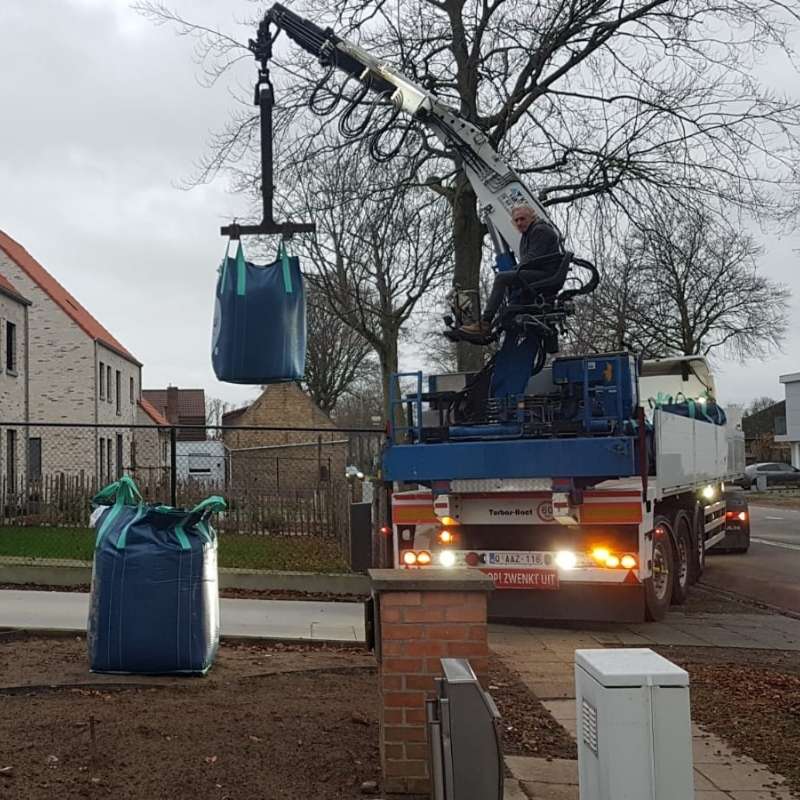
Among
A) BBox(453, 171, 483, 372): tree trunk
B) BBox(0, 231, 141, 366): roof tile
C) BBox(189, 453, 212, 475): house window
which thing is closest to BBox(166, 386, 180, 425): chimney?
BBox(0, 231, 141, 366): roof tile

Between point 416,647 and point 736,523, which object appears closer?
point 416,647

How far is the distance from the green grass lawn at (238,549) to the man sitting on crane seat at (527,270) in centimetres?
391

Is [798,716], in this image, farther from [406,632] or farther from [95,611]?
[95,611]

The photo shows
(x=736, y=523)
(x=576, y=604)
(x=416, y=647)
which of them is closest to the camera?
(x=416, y=647)

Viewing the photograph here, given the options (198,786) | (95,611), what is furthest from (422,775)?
(95,611)

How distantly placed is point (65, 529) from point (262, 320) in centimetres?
1087

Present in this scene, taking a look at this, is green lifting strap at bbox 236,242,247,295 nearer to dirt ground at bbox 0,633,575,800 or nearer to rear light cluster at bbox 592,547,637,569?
dirt ground at bbox 0,633,575,800

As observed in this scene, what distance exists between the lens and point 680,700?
3004mm

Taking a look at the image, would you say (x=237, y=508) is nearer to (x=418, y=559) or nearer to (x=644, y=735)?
(x=418, y=559)

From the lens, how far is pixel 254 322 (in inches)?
264

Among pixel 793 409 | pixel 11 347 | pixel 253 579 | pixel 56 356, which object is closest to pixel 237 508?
pixel 253 579

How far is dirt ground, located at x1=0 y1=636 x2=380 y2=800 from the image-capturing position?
4.27 meters

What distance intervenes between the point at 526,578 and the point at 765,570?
746cm

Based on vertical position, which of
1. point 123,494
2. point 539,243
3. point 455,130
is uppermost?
point 455,130
